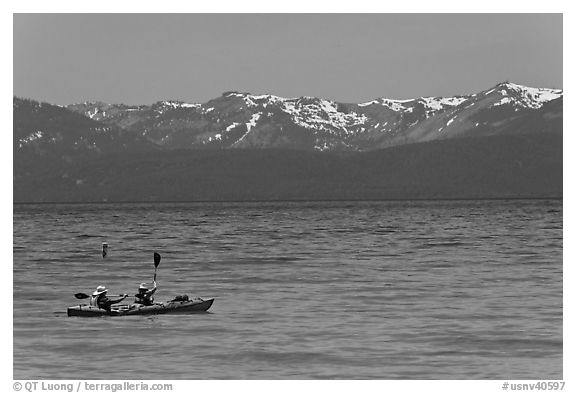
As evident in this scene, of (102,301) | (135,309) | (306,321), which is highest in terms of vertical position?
(102,301)

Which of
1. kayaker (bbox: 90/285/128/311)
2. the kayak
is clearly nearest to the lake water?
the kayak

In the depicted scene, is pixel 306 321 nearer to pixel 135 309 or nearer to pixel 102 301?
pixel 135 309

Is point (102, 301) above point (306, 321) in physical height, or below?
above

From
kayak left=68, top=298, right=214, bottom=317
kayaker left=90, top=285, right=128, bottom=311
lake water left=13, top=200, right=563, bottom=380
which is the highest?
kayaker left=90, top=285, right=128, bottom=311

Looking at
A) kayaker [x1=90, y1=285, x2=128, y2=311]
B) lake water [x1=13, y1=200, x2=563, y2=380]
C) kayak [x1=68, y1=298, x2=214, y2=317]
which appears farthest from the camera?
kayaker [x1=90, y1=285, x2=128, y2=311]

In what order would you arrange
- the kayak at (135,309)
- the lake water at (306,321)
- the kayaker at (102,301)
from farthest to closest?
the kayaker at (102,301), the kayak at (135,309), the lake water at (306,321)

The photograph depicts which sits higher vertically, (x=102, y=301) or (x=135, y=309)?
(x=102, y=301)

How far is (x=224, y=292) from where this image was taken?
2339 inches

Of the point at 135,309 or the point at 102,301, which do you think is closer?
the point at 135,309

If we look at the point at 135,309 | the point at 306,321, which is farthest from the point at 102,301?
the point at 306,321

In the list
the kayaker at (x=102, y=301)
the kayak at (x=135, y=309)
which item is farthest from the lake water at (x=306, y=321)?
the kayaker at (x=102, y=301)

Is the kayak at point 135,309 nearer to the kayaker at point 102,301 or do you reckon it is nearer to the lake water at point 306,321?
the kayaker at point 102,301

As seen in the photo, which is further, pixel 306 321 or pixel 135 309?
pixel 306 321

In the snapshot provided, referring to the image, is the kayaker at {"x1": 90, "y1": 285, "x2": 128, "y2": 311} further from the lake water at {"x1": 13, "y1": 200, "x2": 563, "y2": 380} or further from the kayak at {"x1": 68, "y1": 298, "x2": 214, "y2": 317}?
the lake water at {"x1": 13, "y1": 200, "x2": 563, "y2": 380}
